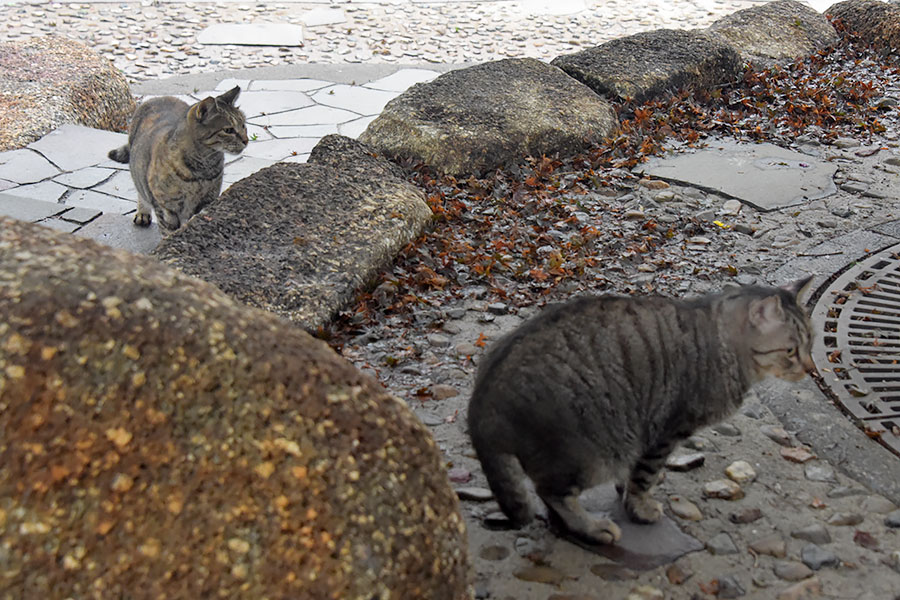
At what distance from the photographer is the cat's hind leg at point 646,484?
3.01 meters

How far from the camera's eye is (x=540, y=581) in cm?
285

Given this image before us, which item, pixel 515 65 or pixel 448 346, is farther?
pixel 515 65

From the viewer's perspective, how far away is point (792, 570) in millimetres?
2900

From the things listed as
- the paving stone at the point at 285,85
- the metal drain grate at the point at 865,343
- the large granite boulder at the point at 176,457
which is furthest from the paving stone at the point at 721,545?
the paving stone at the point at 285,85

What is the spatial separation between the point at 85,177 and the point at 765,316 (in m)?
5.44

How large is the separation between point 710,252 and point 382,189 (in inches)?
78.6

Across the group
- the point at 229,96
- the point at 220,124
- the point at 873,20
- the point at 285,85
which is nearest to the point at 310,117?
the point at 285,85

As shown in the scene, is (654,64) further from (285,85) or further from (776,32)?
(285,85)

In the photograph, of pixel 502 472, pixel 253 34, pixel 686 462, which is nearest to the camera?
pixel 502 472

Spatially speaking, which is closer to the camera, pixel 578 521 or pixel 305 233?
pixel 578 521

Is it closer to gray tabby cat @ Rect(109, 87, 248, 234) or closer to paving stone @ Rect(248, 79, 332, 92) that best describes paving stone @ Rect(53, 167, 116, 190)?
gray tabby cat @ Rect(109, 87, 248, 234)

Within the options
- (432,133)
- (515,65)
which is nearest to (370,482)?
(432,133)

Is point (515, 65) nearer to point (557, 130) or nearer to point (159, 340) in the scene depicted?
point (557, 130)

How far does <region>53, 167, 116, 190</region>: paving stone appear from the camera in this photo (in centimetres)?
649
